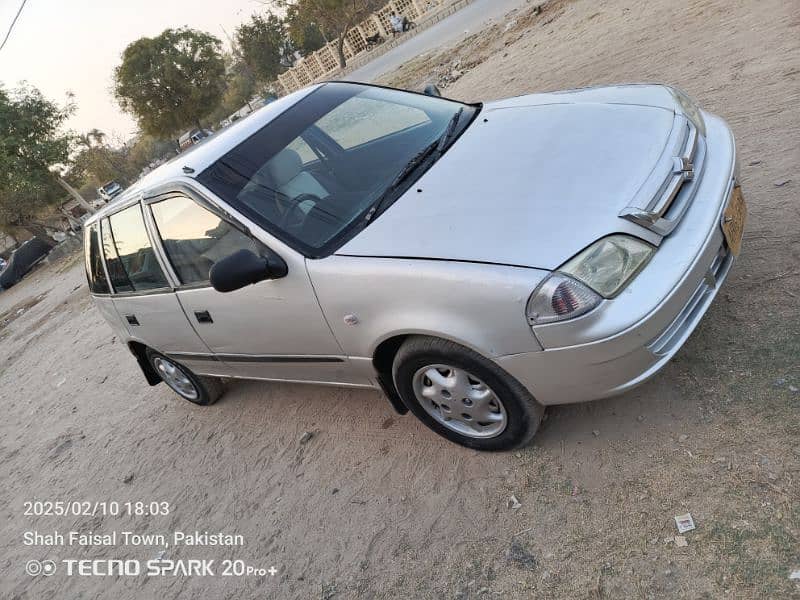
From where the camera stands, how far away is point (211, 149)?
10.2 feet

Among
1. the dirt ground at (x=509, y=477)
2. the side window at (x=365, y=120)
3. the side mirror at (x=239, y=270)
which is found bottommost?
the dirt ground at (x=509, y=477)

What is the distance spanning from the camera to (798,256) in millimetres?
2881

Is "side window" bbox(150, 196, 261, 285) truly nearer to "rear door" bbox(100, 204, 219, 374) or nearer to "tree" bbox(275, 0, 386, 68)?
"rear door" bbox(100, 204, 219, 374)

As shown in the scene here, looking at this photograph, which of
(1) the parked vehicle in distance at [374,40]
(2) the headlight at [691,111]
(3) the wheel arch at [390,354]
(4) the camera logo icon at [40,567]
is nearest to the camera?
(3) the wheel arch at [390,354]

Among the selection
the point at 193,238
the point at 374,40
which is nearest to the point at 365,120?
the point at 193,238

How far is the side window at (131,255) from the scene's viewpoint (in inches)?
135

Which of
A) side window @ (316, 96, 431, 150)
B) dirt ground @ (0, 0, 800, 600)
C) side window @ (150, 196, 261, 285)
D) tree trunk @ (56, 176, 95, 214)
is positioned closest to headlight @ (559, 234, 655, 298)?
dirt ground @ (0, 0, 800, 600)

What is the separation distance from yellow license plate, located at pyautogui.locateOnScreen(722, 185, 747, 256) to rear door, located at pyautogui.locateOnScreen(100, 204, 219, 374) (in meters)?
2.95

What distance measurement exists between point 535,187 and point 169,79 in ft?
130

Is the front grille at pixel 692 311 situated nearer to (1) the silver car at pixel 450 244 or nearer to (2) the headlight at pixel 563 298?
(1) the silver car at pixel 450 244

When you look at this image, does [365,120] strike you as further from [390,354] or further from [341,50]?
[341,50]

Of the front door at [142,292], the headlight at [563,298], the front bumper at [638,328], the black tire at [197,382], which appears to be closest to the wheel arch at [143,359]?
the black tire at [197,382]

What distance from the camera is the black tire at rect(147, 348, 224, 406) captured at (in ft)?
13.6

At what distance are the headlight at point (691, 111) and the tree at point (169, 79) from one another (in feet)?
128
